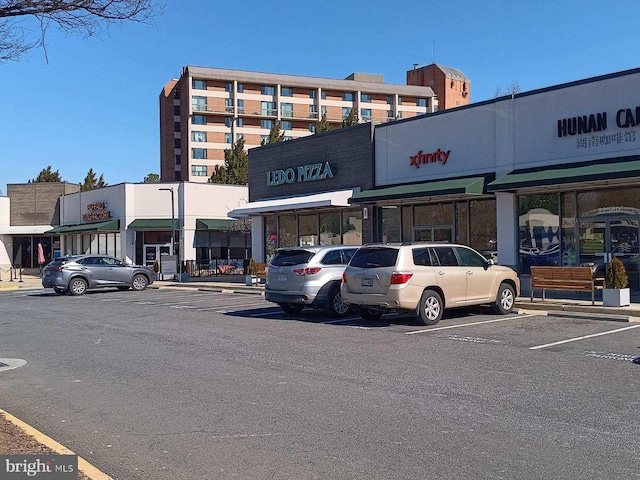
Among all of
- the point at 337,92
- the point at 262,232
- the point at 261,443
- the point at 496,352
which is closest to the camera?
the point at 261,443

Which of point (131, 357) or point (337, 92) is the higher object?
point (337, 92)

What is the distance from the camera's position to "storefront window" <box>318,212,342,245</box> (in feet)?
90.7

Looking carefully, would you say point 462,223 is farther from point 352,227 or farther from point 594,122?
point 594,122

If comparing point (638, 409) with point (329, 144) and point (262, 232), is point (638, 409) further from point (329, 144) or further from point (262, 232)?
point (262, 232)

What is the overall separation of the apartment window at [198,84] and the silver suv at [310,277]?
73036 millimetres

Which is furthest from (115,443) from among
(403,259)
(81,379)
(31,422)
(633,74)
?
(633,74)

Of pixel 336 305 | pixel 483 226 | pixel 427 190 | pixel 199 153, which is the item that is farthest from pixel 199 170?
pixel 336 305

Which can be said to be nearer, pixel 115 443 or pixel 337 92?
pixel 115 443

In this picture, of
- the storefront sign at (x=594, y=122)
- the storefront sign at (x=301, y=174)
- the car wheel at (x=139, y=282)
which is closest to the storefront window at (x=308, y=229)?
the storefront sign at (x=301, y=174)

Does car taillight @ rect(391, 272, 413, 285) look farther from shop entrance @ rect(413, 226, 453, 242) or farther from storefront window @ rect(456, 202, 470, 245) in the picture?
shop entrance @ rect(413, 226, 453, 242)

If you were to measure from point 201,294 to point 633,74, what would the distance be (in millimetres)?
16588

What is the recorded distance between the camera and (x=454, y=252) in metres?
14.7

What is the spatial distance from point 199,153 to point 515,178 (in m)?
70.8

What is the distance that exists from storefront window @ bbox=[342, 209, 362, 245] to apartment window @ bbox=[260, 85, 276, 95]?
64143 millimetres
